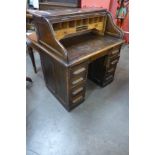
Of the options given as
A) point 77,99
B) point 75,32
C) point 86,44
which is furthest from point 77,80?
point 75,32

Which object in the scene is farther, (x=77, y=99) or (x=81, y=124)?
(x=77, y=99)

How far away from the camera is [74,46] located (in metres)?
1.67

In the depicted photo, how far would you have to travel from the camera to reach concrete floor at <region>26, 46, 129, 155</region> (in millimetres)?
1434

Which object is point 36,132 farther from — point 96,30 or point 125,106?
point 96,30

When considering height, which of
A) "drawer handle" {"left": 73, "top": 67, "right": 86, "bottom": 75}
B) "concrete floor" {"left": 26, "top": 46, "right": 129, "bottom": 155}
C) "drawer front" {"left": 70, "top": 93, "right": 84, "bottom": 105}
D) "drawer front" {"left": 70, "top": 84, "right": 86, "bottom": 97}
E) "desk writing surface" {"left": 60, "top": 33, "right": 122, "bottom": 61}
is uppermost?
"desk writing surface" {"left": 60, "top": 33, "right": 122, "bottom": 61}

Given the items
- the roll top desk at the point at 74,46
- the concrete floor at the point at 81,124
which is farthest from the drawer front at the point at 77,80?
the concrete floor at the point at 81,124

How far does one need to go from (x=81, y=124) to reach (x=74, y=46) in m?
0.92

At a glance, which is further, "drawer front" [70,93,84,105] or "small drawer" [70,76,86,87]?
"drawer front" [70,93,84,105]

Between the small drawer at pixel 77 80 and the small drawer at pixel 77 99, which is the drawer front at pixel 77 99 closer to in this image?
the small drawer at pixel 77 99

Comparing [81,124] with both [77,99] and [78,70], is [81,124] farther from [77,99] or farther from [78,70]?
[78,70]

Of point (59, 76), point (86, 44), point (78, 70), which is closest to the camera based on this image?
point (78, 70)

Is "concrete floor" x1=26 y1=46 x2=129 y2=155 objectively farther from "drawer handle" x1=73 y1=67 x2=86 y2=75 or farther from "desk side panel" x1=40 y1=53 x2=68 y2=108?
"drawer handle" x1=73 y1=67 x2=86 y2=75

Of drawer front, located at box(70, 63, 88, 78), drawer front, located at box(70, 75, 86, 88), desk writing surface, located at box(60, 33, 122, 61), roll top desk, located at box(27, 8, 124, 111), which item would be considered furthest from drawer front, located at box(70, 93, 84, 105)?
desk writing surface, located at box(60, 33, 122, 61)

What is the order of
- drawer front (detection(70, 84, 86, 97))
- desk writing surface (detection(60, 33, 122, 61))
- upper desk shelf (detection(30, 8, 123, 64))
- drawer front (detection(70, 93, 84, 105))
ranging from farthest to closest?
drawer front (detection(70, 93, 84, 105))
drawer front (detection(70, 84, 86, 97))
desk writing surface (detection(60, 33, 122, 61))
upper desk shelf (detection(30, 8, 123, 64))
